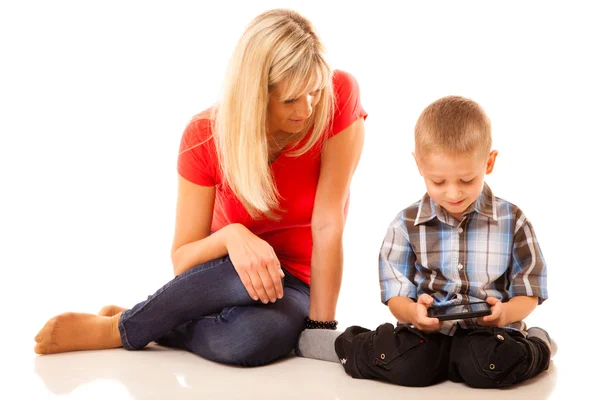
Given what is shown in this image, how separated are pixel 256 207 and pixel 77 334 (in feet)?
1.62

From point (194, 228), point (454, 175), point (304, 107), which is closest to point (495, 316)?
point (454, 175)

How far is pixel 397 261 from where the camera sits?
1.72 meters

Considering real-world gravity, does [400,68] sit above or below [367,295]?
above

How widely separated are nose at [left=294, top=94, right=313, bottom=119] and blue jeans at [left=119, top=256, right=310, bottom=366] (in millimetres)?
364

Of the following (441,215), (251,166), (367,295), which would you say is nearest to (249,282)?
(251,166)

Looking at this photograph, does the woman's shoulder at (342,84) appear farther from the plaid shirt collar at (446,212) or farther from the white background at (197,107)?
the white background at (197,107)

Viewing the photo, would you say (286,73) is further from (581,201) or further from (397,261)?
(581,201)

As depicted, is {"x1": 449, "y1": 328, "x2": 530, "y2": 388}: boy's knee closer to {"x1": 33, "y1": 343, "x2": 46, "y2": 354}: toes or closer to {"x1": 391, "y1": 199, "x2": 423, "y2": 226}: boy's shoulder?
{"x1": 391, "y1": 199, "x2": 423, "y2": 226}: boy's shoulder

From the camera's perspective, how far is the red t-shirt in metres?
1.83

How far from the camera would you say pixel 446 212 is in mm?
1688

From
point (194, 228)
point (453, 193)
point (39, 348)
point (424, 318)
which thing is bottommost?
point (39, 348)

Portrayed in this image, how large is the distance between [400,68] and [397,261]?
141 centimetres

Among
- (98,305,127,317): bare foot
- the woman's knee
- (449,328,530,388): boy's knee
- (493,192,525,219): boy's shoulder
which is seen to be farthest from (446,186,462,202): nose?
(98,305,127,317): bare foot

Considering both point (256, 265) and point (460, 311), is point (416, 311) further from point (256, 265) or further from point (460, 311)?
point (256, 265)
